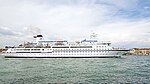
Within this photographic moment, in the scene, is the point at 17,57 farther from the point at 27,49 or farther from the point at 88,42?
the point at 88,42

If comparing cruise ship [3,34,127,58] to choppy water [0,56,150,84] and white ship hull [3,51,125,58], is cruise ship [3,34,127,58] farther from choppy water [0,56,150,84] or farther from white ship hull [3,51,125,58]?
choppy water [0,56,150,84]

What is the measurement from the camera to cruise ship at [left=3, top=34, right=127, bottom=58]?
7700cm

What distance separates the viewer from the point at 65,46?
79562 mm

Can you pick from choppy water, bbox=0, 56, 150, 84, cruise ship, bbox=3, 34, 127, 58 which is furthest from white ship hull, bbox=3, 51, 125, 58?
choppy water, bbox=0, 56, 150, 84

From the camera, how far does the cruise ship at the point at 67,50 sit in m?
77.0

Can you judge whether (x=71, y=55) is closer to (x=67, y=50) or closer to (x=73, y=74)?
(x=67, y=50)

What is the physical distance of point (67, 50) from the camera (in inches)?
3095

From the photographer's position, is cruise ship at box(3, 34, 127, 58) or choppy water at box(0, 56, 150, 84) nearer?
choppy water at box(0, 56, 150, 84)

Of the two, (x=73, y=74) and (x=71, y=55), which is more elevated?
(x=71, y=55)

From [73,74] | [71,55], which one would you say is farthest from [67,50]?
[73,74]

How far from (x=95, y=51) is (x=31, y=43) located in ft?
83.0

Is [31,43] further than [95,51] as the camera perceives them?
Yes

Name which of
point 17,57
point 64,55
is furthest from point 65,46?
point 17,57

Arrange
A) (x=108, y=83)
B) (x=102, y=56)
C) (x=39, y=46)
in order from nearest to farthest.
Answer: (x=108, y=83), (x=102, y=56), (x=39, y=46)
